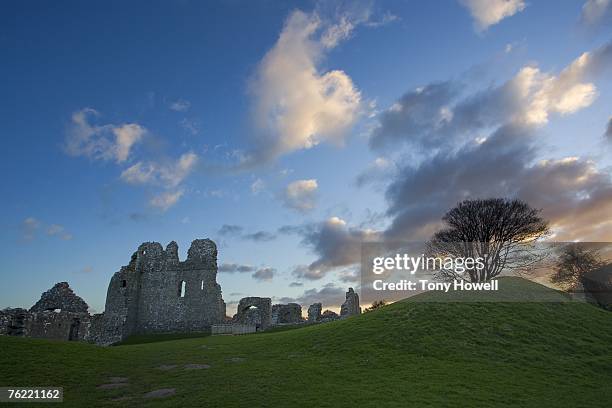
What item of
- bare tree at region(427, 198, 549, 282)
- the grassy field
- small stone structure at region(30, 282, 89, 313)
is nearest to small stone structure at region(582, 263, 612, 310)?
bare tree at region(427, 198, 549, 282)

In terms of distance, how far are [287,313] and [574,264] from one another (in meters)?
47.3

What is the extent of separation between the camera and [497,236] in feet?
161

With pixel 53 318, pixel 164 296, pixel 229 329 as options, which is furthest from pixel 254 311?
pixel 53 318

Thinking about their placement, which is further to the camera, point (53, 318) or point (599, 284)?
point (599, 284)

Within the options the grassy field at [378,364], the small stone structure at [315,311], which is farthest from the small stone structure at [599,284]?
the small stone structure at [315,311]

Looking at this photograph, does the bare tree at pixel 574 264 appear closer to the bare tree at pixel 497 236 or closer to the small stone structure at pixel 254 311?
the bare tree at pixel 497 236

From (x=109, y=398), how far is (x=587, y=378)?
22136mm

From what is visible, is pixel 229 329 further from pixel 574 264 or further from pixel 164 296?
pixel 574 264

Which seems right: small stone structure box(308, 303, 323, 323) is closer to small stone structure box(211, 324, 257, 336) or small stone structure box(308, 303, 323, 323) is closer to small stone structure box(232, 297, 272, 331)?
small stone structure box(232, 297, 272, 331)

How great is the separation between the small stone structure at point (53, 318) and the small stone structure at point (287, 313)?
20567mm

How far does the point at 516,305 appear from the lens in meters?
31.4

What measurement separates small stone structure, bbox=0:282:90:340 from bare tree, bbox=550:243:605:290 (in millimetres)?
63778

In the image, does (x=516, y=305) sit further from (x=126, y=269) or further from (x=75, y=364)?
(x=126, y=269)

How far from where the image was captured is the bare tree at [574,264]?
204ft
